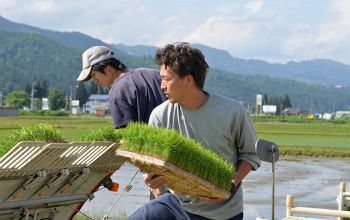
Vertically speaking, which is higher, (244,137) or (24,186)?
(244,137)

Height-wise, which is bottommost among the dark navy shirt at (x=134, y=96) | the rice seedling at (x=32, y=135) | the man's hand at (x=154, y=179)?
the rice seedling at (x=32, y=135)

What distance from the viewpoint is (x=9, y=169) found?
486cm

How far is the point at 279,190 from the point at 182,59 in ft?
61.5

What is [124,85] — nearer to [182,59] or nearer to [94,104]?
[182,59]

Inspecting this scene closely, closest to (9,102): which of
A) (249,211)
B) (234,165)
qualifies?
(249,211)

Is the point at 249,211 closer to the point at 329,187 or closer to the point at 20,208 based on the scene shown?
the point at 329,187

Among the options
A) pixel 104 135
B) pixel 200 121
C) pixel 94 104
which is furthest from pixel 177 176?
pixel 94 104

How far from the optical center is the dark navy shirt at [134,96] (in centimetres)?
466

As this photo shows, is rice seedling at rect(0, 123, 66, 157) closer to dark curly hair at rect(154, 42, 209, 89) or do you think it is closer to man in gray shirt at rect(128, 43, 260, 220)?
man in gray shirt at rect(128, 43, 260, 220)

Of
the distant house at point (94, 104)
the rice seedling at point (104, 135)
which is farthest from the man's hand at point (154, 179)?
the distant house at point (94, 104)

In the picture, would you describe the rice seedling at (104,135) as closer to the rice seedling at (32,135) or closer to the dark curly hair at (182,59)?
the rice seedling at (32,135)

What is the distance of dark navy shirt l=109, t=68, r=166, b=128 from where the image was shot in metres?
4.66

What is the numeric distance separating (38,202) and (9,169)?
2.55 feet

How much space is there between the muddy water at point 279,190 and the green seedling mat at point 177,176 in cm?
786
